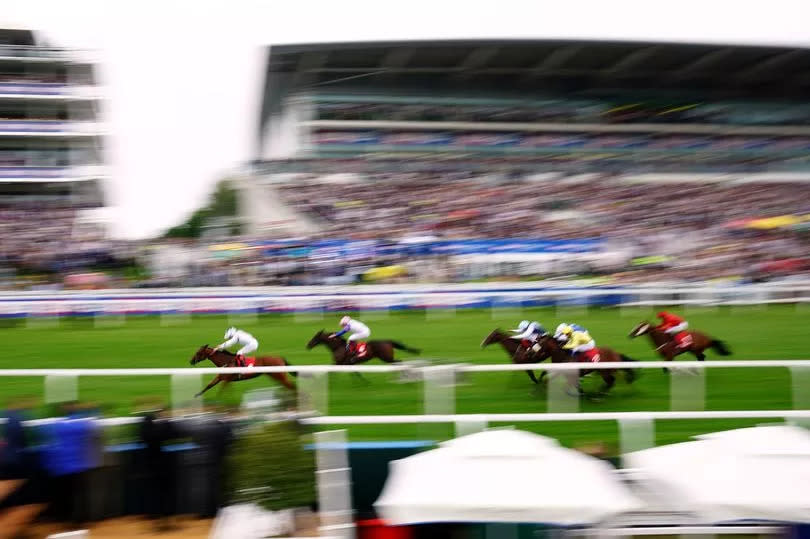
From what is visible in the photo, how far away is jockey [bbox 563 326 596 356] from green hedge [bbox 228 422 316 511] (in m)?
2.86

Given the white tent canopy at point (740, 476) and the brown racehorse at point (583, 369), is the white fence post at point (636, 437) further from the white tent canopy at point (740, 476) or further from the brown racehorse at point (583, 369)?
the brown racehorse at point (583, 369)

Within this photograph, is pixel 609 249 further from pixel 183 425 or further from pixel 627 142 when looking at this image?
pixel 183 425

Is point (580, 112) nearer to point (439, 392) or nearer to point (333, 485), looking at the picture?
point (439, 392)

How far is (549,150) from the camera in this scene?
69.3ft

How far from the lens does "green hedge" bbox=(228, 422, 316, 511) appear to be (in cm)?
337

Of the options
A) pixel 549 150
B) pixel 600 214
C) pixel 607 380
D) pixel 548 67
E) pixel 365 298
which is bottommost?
pixel 607 380

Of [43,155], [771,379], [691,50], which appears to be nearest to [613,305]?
[771,379]

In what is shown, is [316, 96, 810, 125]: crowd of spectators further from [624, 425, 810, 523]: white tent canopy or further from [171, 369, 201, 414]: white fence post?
[624, 425, 810, 523]: white tent canopy

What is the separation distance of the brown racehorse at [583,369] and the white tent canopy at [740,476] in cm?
235

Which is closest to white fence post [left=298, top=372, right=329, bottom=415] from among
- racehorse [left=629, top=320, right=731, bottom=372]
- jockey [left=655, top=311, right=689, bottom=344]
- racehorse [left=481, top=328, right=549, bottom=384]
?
racehorse [left=481, top=328, right=549, bottom=384]

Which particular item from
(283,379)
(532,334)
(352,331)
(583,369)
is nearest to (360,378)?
(352,331)

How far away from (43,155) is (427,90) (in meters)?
11.7

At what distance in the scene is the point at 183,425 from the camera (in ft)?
12.3

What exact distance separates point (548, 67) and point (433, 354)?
18482mm
